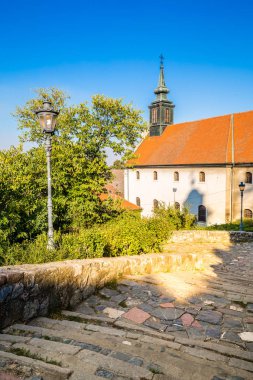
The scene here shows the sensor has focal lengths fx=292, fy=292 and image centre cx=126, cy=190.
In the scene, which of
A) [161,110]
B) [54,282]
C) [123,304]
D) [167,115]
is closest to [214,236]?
[123,304]

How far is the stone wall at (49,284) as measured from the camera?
12.5ft

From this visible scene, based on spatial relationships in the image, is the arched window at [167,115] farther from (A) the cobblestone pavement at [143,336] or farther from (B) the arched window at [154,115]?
(A) the cobblestone pavement at [143,336]

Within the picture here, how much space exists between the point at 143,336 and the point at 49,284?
1623mm

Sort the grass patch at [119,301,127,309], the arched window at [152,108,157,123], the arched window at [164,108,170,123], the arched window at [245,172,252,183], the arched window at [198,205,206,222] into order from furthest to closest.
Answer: the arched window at [152,108,157,123]
the arched window at [164,108,170,123]
the arched window at [198,205,206,222]
the arched window at [245,172,252,183]
the grass patch at [119,301,127,309]

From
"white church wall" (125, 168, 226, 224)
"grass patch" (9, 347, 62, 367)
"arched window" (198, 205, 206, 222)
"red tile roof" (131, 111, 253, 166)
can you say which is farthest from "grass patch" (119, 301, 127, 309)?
"arched window" (198, 205, 206, 222)

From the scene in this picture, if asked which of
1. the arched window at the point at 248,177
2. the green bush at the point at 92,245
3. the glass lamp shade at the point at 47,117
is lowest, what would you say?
the green bush at the point at 92,245

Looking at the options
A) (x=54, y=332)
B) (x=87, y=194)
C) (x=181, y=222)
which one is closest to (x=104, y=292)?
(x=54, y=332)

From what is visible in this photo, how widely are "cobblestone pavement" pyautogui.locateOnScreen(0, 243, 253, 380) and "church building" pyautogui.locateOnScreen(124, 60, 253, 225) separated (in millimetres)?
23714

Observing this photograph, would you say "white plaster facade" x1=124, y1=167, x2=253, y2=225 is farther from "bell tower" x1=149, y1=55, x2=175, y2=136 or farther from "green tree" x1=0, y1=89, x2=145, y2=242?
"green tree" x1=0, y1=89, x2=145, y2=242

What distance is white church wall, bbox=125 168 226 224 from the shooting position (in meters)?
29.7

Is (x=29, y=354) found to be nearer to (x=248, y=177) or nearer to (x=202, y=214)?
(x=248, y=177)

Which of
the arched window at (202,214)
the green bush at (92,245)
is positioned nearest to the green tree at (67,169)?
the green bush at (92,245)

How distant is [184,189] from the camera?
108ft

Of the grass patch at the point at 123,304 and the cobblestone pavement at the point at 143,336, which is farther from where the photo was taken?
the grass patch at the point at 123,304
